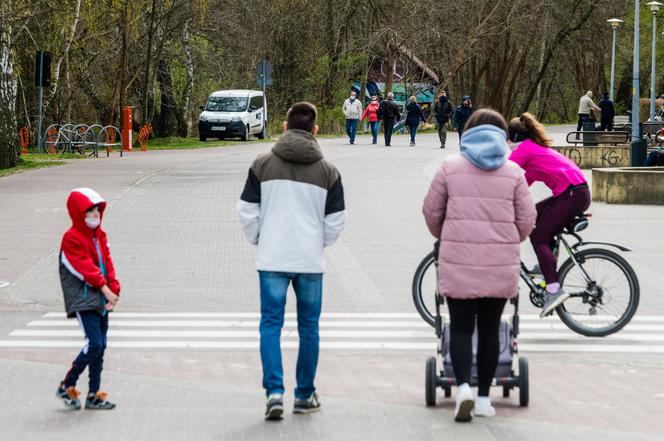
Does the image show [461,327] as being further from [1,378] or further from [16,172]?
[16,172]

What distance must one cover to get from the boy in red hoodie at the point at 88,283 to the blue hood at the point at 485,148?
6.04 feet

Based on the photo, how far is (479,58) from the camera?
63.8 metres

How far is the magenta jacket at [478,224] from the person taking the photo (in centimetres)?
645

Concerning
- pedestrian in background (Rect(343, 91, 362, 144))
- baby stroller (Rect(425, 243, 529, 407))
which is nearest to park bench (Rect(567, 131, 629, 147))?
pedestrian in background (Rect(343, 91, 362, 144))

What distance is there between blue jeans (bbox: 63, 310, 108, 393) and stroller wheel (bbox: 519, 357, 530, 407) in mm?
2151

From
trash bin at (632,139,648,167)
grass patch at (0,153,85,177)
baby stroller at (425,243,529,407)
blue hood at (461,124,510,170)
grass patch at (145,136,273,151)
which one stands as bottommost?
grass patch at (145,136,273,151)

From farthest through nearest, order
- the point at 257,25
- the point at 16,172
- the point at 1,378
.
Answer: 1. the point at 257,25
2. the point at 16,172
3. the point at 1,378

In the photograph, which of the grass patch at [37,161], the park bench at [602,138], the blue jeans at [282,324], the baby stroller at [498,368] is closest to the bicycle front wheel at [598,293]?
the baby stroller at [498,368]

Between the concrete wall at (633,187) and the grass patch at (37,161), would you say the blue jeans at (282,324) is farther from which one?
the grass patch at (37,161)

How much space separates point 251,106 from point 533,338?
36.2 metres

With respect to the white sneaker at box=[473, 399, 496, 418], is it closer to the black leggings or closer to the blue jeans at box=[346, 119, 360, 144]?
the black leggings

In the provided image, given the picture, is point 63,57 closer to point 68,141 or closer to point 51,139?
point 51,139

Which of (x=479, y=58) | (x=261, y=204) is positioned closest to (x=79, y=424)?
(x=261, y=204)

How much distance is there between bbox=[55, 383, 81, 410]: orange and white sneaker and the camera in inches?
269
